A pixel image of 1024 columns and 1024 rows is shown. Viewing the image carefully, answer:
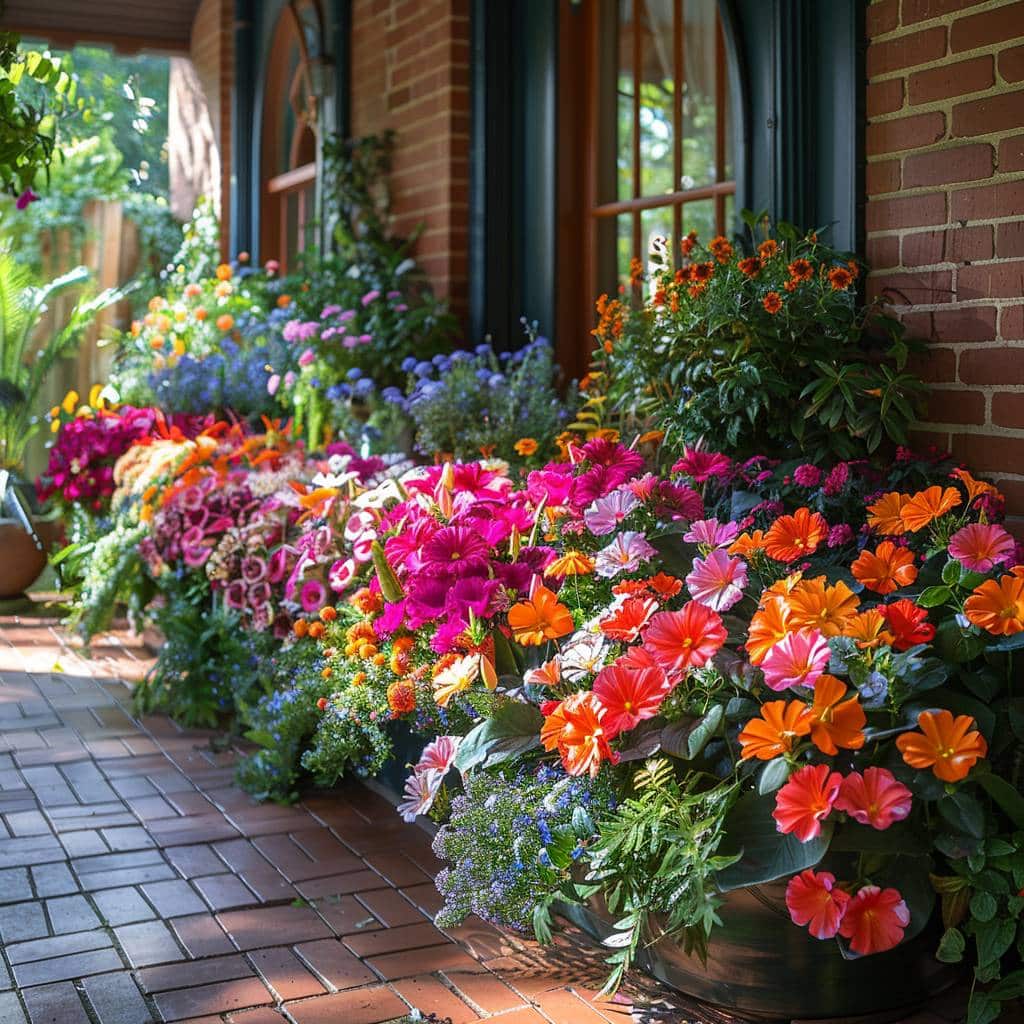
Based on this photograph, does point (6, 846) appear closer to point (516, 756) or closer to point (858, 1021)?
point (516, 756)

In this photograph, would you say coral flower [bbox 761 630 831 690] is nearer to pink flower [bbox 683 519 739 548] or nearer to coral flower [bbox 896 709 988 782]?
coral flower [bbox 896 709 988 782]

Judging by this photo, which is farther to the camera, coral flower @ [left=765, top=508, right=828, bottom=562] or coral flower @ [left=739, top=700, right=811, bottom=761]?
coral flower @ [left=765, top=508, right=828, bottom=562]

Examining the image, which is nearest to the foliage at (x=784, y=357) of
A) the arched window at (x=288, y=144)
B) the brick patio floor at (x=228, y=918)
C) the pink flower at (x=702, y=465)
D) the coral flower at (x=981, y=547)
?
the pink flower at (x=702, y=465)

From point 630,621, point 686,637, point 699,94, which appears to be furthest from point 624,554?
point 699,94

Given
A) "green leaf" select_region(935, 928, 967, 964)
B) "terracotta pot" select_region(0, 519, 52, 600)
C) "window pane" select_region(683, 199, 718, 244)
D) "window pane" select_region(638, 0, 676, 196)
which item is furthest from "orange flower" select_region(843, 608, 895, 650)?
"terracotta pot" select_region(0, 519, 52, 600)

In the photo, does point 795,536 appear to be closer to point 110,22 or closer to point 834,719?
point 834,719

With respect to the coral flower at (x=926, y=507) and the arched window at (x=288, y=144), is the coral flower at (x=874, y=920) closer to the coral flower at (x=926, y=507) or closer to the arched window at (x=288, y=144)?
the coral flower at (x=926, y=507)

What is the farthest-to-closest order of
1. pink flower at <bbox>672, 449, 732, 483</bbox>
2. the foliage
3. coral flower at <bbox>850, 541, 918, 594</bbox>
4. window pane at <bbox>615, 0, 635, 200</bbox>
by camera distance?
window pane at <bbox>615, 0, 635, 200</bbox>
the foliage
pink flower at <bbox>672, 449, 732, 483</bbox>
coral flower at <bbox>850, 541, 918, 594</bbox>

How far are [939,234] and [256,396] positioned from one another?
3416 mm

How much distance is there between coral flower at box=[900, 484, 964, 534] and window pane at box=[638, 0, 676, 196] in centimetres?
203

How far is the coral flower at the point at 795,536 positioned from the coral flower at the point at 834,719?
17.7 inches

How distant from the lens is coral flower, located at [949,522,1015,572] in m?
2.27

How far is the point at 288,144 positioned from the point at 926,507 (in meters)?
5.37

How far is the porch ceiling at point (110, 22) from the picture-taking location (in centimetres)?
778
